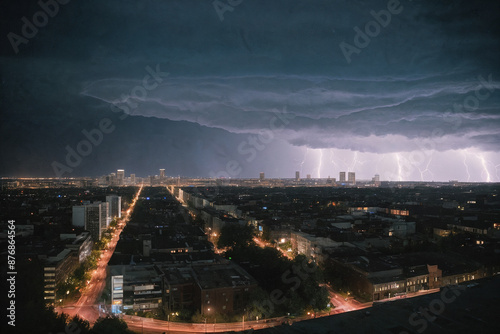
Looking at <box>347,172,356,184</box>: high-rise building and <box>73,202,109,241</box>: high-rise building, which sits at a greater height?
<box>347,172,356,184</box>: high-rise building

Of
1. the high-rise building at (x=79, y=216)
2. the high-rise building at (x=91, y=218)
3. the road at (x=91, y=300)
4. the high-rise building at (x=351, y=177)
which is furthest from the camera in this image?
the high-rise building at (x=351, y=177)

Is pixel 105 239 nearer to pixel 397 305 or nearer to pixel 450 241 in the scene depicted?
pixel 397 305

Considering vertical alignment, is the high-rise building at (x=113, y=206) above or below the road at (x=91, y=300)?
above

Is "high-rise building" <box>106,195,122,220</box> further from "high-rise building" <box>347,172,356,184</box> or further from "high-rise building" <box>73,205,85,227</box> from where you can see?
"high-rise building" <box>347,172,356,184</box>

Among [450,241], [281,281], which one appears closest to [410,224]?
[450,241]

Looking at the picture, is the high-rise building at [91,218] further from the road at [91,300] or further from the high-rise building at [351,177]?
the high-rise building at [351,177]

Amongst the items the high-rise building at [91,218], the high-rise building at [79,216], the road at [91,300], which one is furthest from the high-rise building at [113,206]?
the road at [91,300]

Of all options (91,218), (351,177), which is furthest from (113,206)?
(351,177)

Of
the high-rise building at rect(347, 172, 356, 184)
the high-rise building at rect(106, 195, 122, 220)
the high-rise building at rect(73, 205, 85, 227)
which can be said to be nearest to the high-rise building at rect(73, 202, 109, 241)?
the high-rise building at rect(73, 205, 85, 227)

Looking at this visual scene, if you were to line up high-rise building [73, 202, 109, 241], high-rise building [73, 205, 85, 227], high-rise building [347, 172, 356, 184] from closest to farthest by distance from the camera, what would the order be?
1. high-rise building [73, 202, 109, 241]
2. high-rise building [73, 205, 85, 227]
3. high-rise building [347, 172, 356, 184]

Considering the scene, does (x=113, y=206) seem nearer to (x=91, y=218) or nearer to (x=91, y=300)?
(x=91, y=218)

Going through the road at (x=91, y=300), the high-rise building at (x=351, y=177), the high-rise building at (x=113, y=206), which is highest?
the high-rise building at (x=351, y=177)
